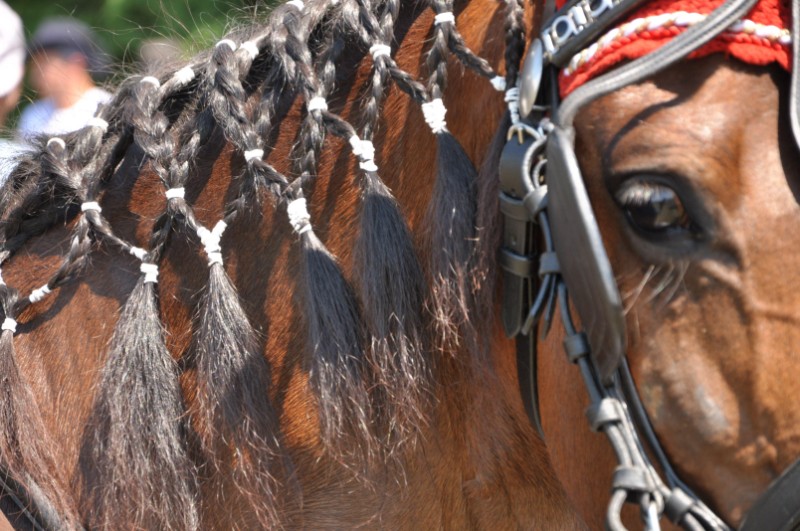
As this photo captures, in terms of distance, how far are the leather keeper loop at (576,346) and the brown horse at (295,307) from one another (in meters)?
0.08

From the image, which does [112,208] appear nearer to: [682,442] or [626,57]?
[626,57]

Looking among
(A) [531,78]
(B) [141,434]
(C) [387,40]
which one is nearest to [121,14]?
(C) [387,40]

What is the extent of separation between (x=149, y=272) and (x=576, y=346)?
0.85 meters

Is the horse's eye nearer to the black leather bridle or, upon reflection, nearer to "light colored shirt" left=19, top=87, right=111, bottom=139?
the black leather bridle

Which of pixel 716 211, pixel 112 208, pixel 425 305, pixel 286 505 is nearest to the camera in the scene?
pixel 716 211

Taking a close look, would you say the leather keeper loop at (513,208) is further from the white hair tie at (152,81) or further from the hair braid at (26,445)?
the hair braid at (26,445)

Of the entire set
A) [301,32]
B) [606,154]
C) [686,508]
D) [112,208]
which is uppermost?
[301,32]

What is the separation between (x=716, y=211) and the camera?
4.05 feet

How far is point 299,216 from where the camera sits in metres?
1.67

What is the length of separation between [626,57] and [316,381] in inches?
30.3

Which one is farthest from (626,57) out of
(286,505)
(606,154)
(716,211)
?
(286,505)

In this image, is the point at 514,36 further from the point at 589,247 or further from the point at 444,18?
the point at 589,247

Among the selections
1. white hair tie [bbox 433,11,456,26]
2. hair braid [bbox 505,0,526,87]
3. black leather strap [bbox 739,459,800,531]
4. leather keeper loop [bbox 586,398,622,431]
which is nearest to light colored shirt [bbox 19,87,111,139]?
white hair tie [bbox 433,11,456,26]

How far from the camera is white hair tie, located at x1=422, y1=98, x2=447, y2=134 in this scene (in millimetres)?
1618
